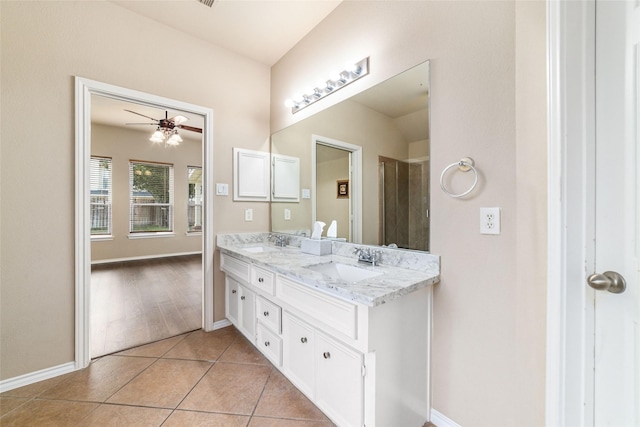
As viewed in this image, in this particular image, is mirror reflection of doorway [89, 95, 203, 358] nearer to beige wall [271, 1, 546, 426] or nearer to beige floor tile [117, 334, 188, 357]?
beige floor tile [117, 334, 188, 357]

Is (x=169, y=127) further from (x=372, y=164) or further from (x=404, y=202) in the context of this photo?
(x=404, y=202)

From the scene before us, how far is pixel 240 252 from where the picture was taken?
2.06m

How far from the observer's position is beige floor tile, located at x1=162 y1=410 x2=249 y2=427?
1346 mm

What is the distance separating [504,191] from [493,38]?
26.8 inches

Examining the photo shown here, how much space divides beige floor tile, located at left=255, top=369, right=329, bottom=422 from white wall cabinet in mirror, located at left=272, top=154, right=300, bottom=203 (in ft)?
4.85

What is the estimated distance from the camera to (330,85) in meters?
1.98

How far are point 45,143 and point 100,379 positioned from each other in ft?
5.24

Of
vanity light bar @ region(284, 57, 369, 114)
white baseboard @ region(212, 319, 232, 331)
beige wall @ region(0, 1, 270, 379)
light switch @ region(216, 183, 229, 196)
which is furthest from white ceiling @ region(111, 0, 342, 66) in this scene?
white baseboard @ region(212, 319, 232, 331)

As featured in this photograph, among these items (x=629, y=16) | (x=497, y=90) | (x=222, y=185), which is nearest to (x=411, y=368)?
(x=497, y=90)

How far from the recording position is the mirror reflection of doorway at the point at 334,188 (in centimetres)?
196

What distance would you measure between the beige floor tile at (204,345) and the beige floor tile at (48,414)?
557mm

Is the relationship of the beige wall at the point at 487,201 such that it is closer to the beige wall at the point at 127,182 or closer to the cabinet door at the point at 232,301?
the cabinet door at the point at 232,301

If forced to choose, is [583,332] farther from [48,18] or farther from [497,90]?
[48,18]

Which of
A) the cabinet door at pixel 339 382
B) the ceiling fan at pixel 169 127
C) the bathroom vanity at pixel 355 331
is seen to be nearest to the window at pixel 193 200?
the ceiling fan at pixel 169 127
